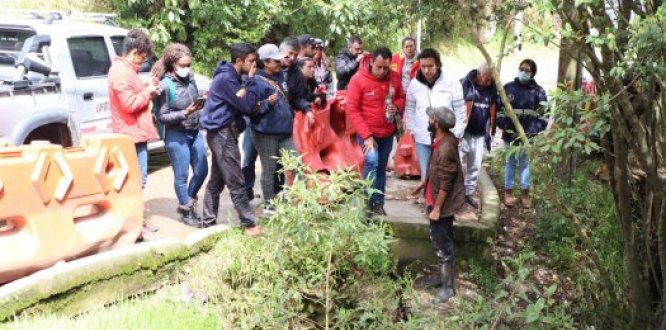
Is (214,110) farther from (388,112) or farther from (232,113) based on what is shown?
(388,112)

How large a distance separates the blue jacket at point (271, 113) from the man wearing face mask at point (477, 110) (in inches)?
73.7

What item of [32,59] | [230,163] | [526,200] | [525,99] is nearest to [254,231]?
[230,163]

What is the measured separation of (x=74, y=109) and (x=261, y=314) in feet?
13.2

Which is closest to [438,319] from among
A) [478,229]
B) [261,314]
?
[261,314]

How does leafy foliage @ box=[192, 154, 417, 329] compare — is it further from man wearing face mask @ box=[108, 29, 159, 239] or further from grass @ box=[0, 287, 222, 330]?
man wearing face mask @ box=[108, 29, 159, 239]

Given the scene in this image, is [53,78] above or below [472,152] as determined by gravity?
above

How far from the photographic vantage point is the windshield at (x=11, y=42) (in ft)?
24.3

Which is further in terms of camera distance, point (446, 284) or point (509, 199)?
point (509, 199)

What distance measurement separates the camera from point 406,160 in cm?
829

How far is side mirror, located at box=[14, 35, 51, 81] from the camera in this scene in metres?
6.61

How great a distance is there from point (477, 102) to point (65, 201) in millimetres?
3851

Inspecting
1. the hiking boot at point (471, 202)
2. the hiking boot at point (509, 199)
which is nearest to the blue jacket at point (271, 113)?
the hiking boot at point (471, 202)

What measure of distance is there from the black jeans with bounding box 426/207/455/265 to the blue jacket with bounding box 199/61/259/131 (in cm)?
175

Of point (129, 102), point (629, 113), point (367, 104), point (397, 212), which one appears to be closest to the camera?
point (629, 113)
